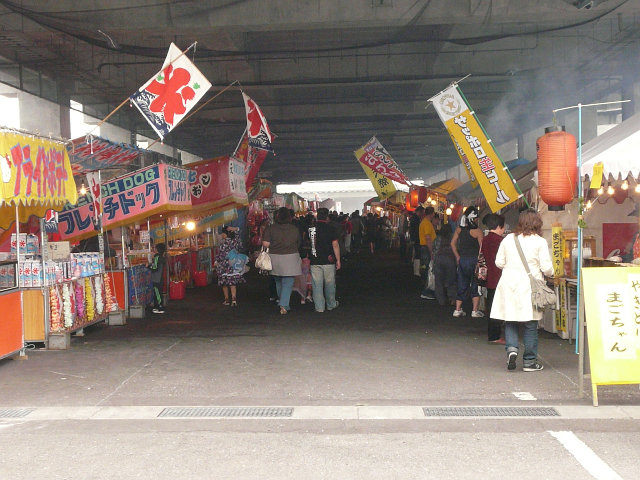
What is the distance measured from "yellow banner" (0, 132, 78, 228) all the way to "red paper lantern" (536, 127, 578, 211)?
A: 20.2 ft

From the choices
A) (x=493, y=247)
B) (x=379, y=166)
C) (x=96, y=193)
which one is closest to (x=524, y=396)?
(x=493, y=247)

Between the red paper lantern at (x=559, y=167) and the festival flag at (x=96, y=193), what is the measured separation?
6.85 metres

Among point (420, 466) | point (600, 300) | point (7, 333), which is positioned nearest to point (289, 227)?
point (7, 333)

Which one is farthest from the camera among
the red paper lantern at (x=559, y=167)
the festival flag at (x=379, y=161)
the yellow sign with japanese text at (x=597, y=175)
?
the festival flag at (x=379, y=161)

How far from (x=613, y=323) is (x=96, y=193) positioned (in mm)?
8158

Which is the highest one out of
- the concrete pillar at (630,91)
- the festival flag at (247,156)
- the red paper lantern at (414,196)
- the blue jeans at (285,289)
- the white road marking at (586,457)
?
the concrete pillar at (630,91)

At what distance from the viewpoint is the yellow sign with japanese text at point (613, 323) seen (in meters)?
6.20

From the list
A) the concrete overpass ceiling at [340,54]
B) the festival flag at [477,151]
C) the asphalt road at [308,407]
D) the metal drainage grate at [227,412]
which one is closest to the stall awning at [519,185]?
the festival flag at [477,151]

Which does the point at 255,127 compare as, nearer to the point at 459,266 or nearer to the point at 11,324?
the point at 459,266

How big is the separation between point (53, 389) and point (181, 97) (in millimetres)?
4519

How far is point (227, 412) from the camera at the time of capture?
250 inches

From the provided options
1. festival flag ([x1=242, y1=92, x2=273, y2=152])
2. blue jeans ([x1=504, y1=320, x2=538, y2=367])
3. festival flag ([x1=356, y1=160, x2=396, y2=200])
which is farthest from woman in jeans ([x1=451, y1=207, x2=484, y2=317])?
festival flag ([x1=356, y1=160, x2=396, y2=200])

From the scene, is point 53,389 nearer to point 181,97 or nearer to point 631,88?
point 181,97

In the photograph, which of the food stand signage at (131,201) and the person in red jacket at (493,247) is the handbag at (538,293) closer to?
the person in red jacket at (493,247)
